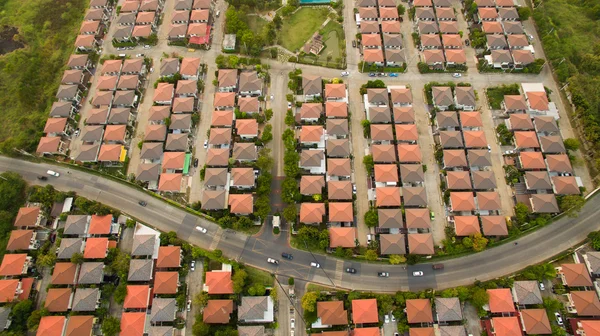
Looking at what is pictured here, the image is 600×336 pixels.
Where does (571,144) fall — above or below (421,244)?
above

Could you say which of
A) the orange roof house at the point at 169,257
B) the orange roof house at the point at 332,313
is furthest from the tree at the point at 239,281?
the orange roof house at the point at 332,313

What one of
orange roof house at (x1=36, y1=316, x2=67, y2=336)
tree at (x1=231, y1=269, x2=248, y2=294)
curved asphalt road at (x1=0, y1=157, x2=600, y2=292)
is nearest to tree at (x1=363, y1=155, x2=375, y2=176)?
curved asphalt road at (x1=0, y1=157, x2=600, y2=292)

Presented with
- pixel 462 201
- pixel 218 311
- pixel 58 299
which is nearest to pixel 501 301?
pixel 462 201

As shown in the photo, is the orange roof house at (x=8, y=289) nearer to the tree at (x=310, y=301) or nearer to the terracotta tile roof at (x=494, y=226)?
the tree at (x=310, y=301)

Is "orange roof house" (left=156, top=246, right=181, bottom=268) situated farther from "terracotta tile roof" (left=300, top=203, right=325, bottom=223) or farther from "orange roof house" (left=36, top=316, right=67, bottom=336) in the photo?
"terracotta tile roof" (left=300, top=203, right=325, bottom=223)

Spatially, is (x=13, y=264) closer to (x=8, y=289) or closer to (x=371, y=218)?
(x=8, y=289)

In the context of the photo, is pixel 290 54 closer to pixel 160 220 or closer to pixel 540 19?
pixel 160 220

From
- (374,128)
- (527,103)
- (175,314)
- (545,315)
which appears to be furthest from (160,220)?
(527,103)
